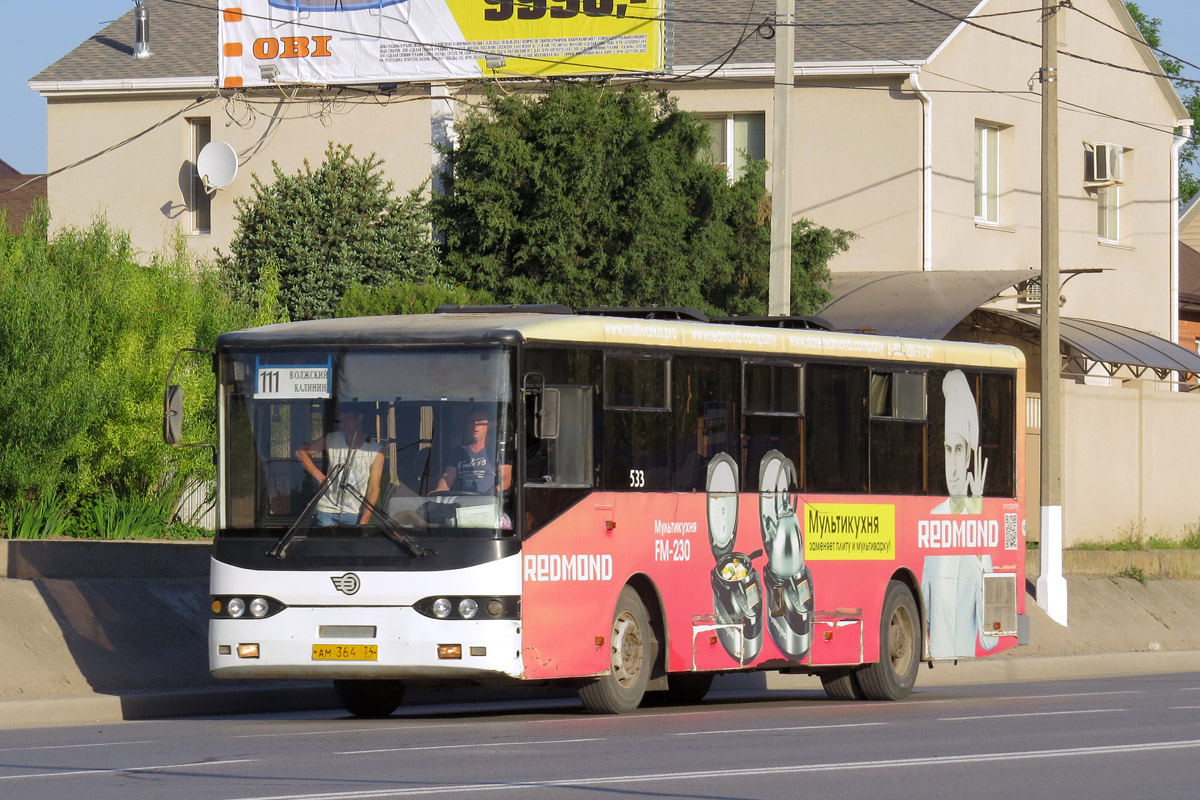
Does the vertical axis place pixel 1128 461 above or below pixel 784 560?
above

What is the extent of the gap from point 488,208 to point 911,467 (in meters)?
13.0

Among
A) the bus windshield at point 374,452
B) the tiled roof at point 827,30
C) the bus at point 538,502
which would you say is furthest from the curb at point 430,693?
the tiled roof at point 827,30

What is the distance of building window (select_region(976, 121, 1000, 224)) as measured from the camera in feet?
113

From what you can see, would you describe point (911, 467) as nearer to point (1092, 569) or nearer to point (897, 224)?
point (1092, 569)

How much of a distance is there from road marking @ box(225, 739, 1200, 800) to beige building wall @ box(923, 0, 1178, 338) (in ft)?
67.8

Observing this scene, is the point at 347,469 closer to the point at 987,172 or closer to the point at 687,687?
the point at 687,687

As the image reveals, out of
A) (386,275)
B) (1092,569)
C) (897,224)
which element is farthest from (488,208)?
(1092,569)

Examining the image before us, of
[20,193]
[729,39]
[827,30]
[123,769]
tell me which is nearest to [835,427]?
[123,769]

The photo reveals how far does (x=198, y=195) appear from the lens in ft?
116

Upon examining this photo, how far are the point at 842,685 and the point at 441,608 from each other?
5.65 meters

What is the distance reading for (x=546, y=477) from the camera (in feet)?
46.5

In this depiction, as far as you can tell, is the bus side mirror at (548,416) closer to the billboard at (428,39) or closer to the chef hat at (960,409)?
the chef hat at (960,409)

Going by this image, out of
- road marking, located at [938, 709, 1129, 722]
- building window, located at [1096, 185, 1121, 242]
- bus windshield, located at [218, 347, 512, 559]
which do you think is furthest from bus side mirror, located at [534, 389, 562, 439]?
building window, located at [1096, 185, 1121, 242]

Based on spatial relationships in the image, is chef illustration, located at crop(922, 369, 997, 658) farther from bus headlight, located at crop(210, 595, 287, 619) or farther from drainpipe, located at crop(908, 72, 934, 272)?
drainpipe, located at crop(908, 72, 934, 272)
